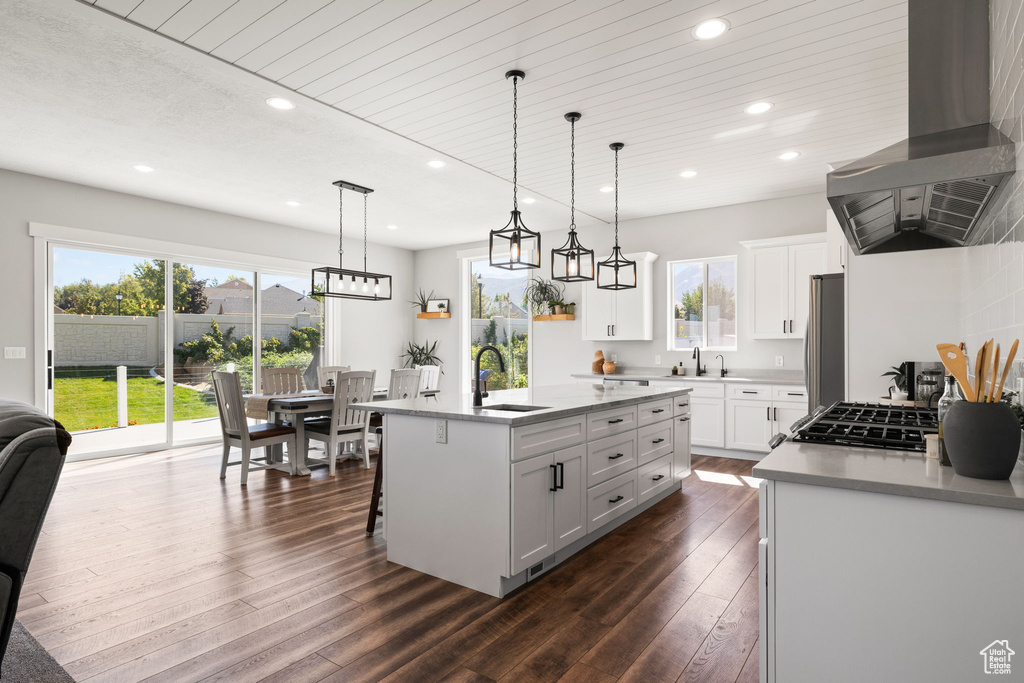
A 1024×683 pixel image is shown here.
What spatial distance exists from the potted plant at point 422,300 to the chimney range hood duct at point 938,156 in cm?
699

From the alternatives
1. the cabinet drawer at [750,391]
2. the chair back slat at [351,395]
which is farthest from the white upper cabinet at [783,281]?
the chair back slat at [351,395]

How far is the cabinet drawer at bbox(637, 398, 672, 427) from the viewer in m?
3.85

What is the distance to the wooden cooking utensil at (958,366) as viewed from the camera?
139 cm

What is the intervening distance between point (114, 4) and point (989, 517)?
144 inches

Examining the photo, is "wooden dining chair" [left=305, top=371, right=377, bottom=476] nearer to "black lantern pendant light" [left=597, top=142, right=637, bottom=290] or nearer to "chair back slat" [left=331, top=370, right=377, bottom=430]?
"chair back slat" [left=331, top=370, right=377, bottom=430]

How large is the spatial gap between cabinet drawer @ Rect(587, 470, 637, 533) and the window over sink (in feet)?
10.8

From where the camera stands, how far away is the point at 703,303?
661 centimetres

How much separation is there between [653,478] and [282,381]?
427 centimetres

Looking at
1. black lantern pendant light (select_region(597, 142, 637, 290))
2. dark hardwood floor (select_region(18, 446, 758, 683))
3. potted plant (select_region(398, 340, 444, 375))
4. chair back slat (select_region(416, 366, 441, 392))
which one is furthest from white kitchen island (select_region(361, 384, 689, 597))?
potted plant (select_region(398, 340, 444, 375))

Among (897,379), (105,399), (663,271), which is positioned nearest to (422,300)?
(663,271)

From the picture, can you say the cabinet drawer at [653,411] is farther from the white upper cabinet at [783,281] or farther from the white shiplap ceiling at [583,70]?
the white upper cabinet at [783,281]

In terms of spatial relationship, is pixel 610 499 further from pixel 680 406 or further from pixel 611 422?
pixel 680 406

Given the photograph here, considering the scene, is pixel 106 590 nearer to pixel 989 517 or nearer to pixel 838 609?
pixel 838 609

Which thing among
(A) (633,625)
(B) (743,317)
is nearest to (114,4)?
(A) (633,625)
